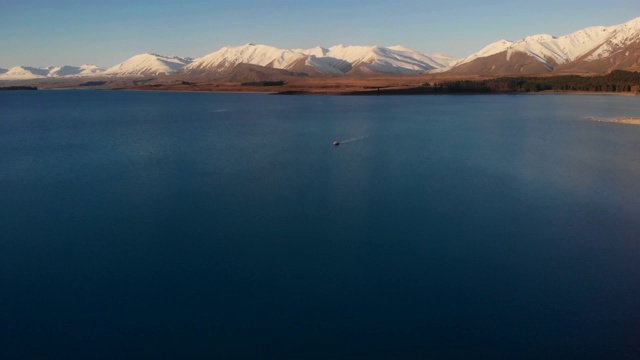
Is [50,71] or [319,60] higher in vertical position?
[50,71]

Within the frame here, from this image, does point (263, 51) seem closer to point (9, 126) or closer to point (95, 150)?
point (9, 126)

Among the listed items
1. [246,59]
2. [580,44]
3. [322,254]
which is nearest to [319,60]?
[246,59]

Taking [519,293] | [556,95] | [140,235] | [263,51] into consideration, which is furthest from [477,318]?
[263,51]

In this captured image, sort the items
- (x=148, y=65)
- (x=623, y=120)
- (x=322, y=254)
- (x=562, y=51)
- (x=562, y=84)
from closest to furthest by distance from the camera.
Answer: (x=322, y=254), (x=623, y=120), (x=562, y=84), (x=562, y=51), (x=148, y=65)

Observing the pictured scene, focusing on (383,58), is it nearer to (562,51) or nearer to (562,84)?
(562,51)

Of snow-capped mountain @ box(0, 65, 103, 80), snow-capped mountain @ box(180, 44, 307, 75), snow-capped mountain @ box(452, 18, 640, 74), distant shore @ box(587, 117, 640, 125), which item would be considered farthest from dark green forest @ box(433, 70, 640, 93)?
snow-capped mountain @ box(0, 65, 103, 80)
